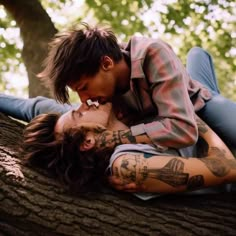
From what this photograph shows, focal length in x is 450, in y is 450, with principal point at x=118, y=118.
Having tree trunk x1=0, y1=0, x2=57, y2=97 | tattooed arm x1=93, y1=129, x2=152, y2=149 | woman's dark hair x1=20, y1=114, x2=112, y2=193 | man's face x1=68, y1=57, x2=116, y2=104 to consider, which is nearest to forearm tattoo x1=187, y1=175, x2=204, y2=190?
tattooed arm x1=93, y1=129, x2=152, y2=149

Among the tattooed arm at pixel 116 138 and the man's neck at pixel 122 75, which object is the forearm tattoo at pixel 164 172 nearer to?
the tattooed arm at pixel 116 138

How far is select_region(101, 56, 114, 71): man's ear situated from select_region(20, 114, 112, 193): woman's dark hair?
35 cm

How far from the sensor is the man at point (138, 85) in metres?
2.14

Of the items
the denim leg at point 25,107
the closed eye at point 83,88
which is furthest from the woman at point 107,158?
the denim leg at point 25,107

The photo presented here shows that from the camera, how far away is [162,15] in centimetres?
749

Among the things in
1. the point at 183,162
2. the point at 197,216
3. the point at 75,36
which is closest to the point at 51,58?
the point at 75,36

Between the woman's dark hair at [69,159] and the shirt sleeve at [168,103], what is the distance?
9.8 inches

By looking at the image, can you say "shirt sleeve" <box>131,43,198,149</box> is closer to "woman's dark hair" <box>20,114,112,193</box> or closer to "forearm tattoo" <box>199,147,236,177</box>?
"forearm tattoo" <box>199,147,236,177</box>

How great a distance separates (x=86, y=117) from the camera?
2.38 meters

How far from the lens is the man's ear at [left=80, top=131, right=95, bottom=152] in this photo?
2.25 meters

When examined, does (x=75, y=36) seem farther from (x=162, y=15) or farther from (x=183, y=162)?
(x=162, y=15)

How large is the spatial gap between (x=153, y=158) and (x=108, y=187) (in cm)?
28

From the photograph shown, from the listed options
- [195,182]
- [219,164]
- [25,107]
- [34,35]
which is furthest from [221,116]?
[34,35]

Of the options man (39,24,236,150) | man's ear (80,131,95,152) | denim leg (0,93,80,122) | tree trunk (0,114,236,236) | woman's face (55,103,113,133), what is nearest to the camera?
tree trunk (0,114,236,236)
